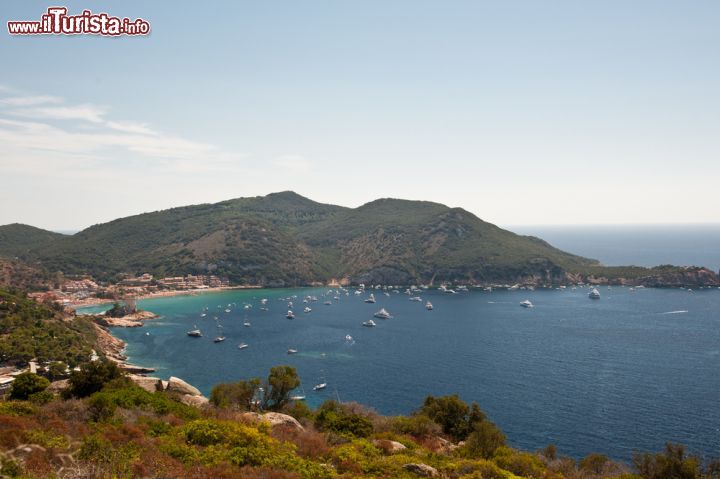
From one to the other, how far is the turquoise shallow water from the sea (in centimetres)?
22

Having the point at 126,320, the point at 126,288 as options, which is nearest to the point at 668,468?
the point at 126,320

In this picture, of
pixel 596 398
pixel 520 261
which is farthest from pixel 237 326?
pixel 520 261

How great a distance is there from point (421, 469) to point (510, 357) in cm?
6409

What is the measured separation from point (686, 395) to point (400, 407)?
3669cm

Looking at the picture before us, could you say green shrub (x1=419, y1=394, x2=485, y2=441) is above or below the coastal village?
below

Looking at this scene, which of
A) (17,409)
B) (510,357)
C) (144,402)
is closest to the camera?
(17,409)

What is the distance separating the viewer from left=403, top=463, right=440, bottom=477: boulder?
2083cm

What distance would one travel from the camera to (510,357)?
3147 inches

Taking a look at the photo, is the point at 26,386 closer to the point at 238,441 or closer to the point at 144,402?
the point at 144,402

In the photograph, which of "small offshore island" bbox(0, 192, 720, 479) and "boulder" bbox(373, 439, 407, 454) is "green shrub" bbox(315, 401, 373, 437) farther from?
"boulder" bbox(373, 439, 407, 454)

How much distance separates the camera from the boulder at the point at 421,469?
2083 cm

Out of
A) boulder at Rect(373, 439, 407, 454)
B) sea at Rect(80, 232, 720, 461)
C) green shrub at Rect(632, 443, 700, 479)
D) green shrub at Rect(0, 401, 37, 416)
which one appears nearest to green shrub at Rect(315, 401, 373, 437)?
boulder at Rect(373, 439, 407, 454)

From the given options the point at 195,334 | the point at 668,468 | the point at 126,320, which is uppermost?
the point at 126,320

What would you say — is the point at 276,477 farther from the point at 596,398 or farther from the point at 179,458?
the point at 596,398
